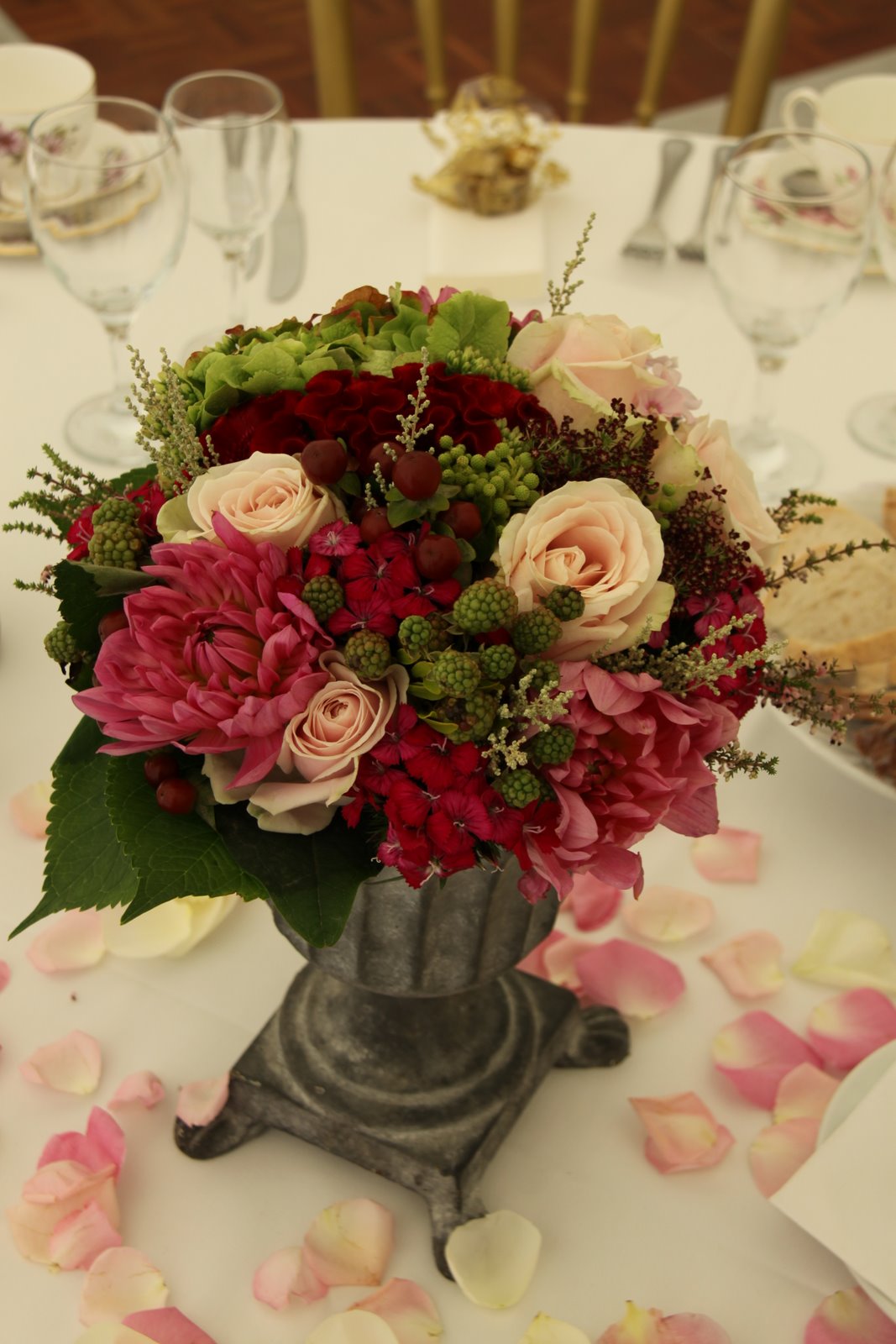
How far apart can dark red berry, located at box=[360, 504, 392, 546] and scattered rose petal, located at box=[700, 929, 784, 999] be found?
1.50 ft

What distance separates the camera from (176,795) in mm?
612

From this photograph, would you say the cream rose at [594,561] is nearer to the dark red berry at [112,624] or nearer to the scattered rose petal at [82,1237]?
the dark red berry at [112,624]

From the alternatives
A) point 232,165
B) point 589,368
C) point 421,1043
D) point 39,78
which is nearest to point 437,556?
point 589,368

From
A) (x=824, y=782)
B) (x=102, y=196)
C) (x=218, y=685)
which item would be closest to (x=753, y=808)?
(x=824, y=782)

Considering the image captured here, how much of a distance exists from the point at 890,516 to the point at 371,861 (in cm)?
67

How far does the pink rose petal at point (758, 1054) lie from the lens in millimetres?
857

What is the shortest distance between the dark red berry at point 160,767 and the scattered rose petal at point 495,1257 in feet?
1.11

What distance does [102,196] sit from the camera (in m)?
1.11

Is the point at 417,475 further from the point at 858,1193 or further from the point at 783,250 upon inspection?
the point at 783,250

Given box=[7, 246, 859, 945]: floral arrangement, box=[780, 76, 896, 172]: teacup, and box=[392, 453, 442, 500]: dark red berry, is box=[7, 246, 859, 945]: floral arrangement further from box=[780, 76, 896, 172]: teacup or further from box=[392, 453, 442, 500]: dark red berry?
box=[780, 76, 896, 172]: teacup

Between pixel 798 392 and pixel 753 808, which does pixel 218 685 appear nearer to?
pixel 753 808

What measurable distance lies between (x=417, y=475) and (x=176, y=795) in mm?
179

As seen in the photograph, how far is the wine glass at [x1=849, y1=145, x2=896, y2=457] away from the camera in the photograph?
121 cm

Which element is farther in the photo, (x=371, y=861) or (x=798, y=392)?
(x=798, y=392)
